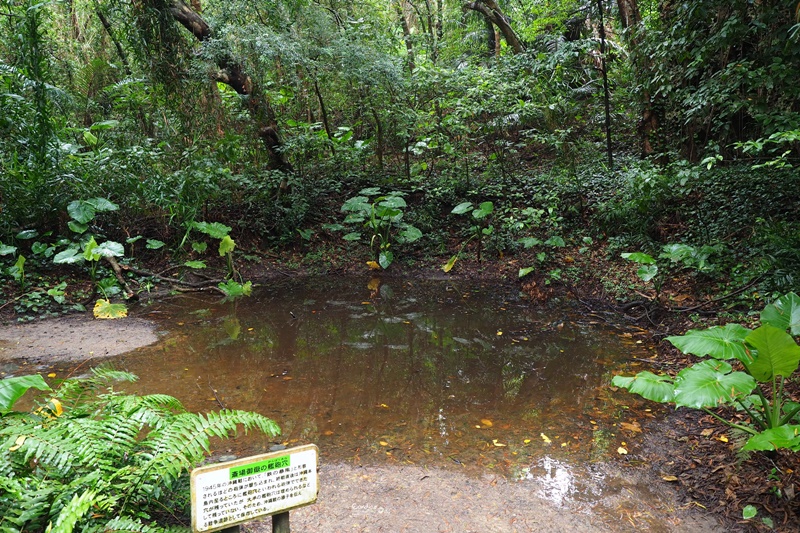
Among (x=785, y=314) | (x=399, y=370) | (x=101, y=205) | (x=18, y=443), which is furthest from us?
(x=101, y=205)

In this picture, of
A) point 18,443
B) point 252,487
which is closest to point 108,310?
point 18,443

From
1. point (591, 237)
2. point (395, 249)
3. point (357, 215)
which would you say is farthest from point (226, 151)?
point (591, 237)

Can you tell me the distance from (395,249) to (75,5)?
9944 millimetres

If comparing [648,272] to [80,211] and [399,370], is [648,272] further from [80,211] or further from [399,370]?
[80,211]

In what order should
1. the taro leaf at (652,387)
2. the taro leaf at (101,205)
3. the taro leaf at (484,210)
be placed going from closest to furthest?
the taro leaf at (652,387) < the taro leaf at (101,205) < the taro leaf at (484,210)

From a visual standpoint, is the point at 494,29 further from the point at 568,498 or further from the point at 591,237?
the point at 568,498

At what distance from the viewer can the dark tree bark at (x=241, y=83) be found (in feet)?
26.2

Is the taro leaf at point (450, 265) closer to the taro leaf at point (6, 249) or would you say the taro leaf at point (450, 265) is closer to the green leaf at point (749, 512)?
the green leaf at point (749, 512)

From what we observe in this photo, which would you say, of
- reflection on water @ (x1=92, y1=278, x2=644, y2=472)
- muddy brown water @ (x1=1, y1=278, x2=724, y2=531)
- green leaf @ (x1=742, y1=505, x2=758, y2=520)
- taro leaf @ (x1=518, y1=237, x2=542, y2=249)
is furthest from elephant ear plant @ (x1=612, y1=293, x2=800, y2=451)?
taro leaf @ (x1=518, y1=237, x2=542, y2=249)

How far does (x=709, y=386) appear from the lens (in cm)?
263

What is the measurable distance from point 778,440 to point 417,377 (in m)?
2.85

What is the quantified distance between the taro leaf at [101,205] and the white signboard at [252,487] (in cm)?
681

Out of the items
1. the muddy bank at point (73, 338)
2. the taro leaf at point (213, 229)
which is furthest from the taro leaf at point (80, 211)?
the muddy bank at point (73, 338)

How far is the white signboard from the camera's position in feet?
5.63
